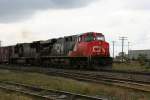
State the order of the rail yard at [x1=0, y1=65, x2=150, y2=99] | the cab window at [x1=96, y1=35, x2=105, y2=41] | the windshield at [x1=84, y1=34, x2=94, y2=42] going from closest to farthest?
the rail yard at [x1=0, y1=65, x2=150, y2=99], the windshield at [x1=84, y1=34, x2=94, y2=42], the cab window at [x1=96, y1=35, x2=105, y2=41]

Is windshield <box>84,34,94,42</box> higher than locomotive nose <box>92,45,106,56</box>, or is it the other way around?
windshield <box>84,34,94,42</box>

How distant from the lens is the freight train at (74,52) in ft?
102

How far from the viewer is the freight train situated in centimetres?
3117

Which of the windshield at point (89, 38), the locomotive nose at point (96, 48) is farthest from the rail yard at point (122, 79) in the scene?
the windshield at point (89, 38)

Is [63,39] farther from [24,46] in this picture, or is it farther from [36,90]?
[36,90]

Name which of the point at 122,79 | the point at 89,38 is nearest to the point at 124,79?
the point at 122,79

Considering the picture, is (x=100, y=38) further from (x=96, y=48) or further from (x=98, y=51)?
(x=98, y=51)

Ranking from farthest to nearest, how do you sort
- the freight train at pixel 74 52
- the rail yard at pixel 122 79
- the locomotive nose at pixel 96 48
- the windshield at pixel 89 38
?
the windshield at pixel 89 38 < the locomotive nose at pixel 96 48 < the freight train at pixel 74 52 < the rail yard at pixel 122 79

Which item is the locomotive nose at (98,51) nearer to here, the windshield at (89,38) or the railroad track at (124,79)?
the windshield at (89,38)

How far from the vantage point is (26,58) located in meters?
45.1

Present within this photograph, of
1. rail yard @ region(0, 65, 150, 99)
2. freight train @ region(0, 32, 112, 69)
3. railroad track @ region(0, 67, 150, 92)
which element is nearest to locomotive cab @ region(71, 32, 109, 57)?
freight train @ region(0, 32, 112, 69)

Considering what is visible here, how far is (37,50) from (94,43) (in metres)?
12.5

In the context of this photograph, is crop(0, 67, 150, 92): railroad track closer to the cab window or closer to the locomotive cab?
the locomotive cab

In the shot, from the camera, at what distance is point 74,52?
3272 centimetres
